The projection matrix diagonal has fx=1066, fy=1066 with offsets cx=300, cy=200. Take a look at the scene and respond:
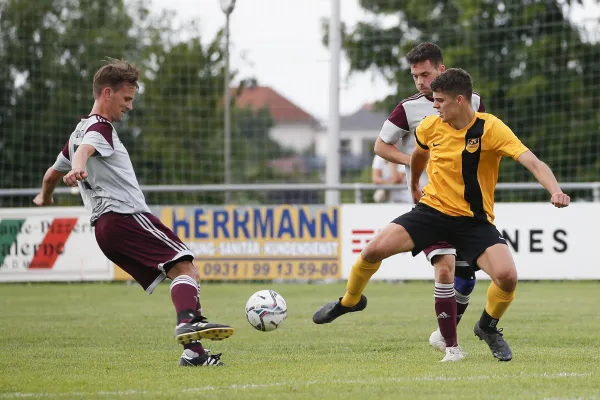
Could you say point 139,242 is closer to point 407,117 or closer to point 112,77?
point 112,77

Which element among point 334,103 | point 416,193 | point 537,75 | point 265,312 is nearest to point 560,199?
point 416,193

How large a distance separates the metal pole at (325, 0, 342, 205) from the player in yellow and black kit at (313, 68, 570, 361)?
1013cm

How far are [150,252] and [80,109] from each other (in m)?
16.9

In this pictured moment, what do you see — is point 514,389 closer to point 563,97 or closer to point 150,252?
point 150,252

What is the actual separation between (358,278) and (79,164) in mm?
2055

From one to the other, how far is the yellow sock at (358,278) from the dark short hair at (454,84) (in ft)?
4.01

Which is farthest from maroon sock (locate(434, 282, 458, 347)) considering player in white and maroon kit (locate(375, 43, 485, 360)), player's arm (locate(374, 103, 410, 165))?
player's arm (locate(374, 103, 410, 165))

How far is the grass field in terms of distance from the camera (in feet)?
17.3

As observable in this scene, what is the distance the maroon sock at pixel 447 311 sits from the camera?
662 cm

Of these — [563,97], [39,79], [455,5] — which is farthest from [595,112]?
[39,79]

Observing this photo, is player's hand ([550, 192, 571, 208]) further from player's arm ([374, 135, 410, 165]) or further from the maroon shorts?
the maroon shorts

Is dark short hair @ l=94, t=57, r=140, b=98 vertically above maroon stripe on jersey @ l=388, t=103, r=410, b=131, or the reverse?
dark short hair @ l=94, t=57, r=140, b=98

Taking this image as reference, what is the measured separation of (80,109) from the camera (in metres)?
22.8

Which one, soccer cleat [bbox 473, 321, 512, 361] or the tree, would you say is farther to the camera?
the tree
